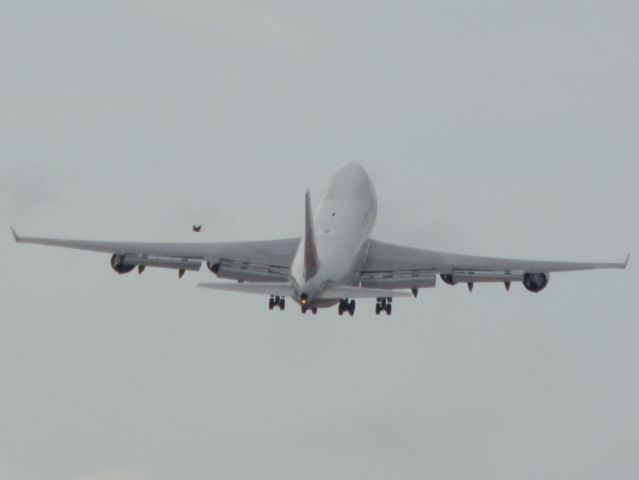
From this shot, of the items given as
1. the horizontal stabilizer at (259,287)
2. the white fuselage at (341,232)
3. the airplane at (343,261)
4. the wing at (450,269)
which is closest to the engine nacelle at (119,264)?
the airplane at (343,261)

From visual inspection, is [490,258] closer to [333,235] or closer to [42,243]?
[333,235]

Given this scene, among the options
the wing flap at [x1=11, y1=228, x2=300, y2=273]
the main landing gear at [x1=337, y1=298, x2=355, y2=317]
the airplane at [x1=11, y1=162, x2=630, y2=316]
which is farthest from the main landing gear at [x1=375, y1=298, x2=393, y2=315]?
the wing flap at [x1=11, y1=228, x2=300, y2=273]

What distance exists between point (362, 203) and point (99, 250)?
16.2m

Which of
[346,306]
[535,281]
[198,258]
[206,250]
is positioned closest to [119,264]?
[198,258]

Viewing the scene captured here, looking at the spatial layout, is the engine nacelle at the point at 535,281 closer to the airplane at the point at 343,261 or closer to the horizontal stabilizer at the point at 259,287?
the airplane at the point at 343,261

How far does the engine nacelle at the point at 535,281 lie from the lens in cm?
13512

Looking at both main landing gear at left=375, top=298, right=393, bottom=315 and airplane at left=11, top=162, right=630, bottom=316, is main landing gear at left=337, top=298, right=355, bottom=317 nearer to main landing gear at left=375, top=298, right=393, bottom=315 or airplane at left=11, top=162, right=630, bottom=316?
airplane at left=11, top=162, right=630, bottom=316

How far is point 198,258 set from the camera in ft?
452

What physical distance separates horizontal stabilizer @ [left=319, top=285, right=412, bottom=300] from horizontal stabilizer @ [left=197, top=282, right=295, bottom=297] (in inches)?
71.5

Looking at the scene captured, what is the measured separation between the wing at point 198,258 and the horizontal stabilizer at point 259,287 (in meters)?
9.46

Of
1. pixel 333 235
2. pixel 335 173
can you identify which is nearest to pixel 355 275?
pixel 333 235

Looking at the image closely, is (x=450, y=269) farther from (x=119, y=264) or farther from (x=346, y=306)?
(x=119, y=264)

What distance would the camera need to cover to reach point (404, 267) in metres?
138

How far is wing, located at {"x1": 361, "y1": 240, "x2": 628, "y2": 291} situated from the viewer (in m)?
135
